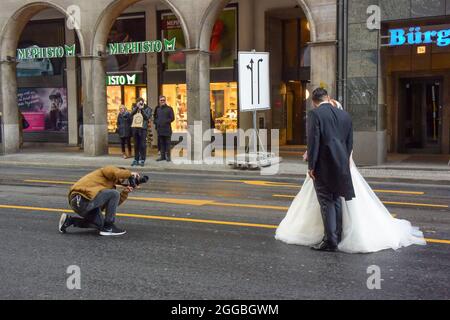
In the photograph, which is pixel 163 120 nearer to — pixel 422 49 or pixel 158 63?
pixel 158 63

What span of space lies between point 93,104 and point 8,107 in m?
4.07

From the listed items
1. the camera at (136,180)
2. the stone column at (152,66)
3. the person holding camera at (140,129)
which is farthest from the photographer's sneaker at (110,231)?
the stone column at (152,66)

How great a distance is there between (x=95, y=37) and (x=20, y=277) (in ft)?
51.6

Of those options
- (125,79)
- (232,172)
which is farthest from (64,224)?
(125,79)

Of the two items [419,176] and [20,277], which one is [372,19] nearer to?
[419,176]

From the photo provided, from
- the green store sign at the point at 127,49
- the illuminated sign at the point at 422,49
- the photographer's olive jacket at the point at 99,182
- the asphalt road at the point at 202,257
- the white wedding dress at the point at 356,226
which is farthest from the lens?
the green store sign at the point at 127,49

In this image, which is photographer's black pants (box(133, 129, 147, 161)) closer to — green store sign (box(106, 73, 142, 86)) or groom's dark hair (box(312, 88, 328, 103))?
green store sign (box(106, 73, 142, 86))

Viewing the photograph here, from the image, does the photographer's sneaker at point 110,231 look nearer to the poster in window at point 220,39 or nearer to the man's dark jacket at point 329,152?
the man's dark jacket at point 329,152

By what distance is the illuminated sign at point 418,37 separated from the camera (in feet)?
51.5

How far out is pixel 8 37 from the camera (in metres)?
22.0

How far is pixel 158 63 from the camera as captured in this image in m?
24.6

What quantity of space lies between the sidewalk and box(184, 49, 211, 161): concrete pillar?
1.51m

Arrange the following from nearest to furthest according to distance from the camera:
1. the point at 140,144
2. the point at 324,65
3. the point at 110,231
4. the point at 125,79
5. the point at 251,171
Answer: the point at 110,231, the point at 251,171, the point at 324,65, the point at 140,144, the point at 125,79

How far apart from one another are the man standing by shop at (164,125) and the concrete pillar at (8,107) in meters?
7.32
